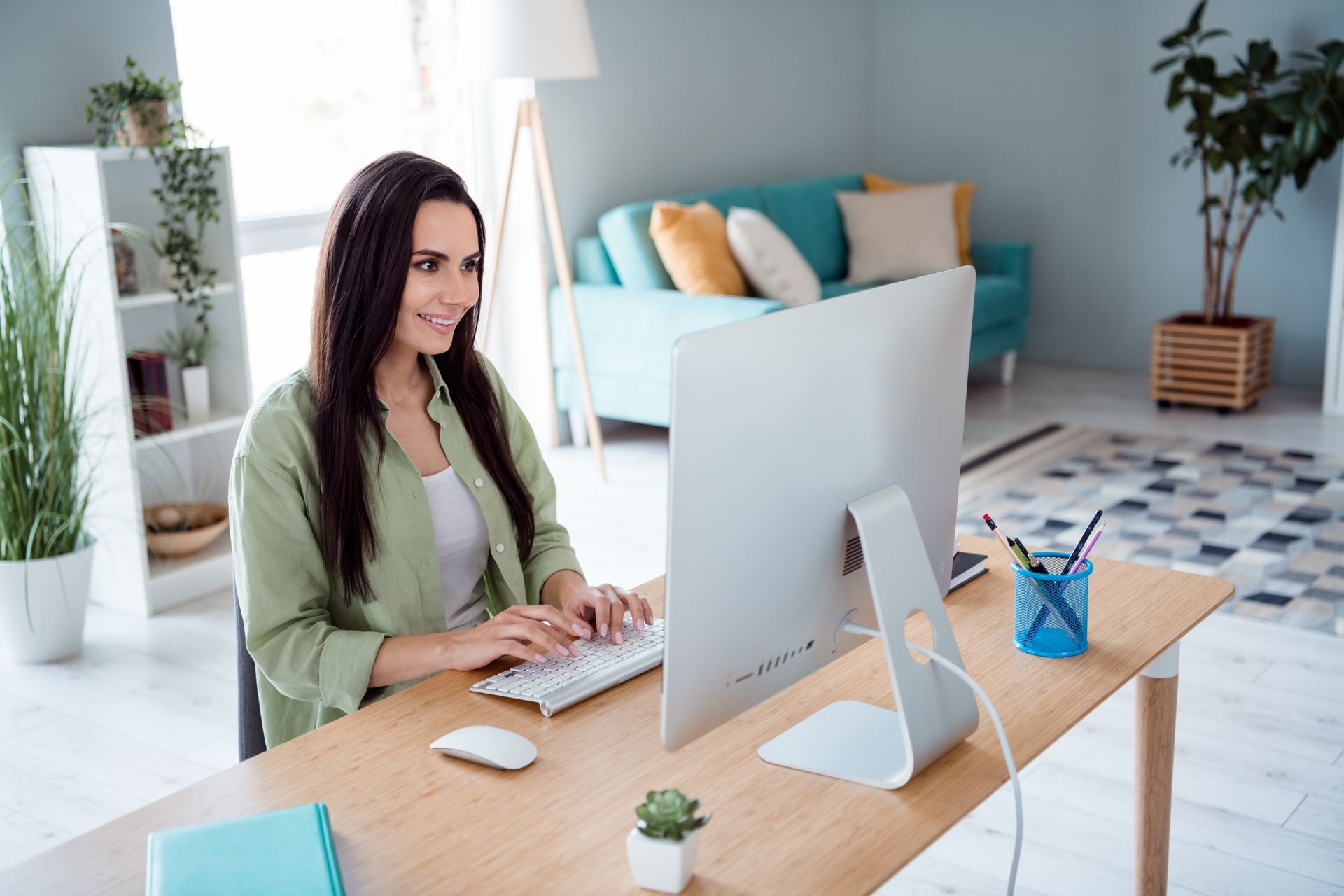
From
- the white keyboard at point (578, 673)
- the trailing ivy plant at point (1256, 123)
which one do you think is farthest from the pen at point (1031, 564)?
the trailing ivy plant at point (1256, 123)

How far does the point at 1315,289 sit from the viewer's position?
5.42 meters

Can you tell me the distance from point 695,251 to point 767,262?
0.88 feet

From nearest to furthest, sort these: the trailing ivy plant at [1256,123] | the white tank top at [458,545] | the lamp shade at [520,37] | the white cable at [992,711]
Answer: the white cable at [992,711] < the white tank top at [458,545] < the lamp shade at [520,37] < the trailing ivy plant at [1256,123]

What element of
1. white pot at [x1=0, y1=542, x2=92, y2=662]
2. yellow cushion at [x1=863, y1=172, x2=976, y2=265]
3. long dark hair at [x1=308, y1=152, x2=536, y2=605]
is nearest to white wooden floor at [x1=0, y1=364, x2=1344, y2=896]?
white pot at [x1=0, y1=542, x2=92, y2=662]

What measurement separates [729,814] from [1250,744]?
5.71ft

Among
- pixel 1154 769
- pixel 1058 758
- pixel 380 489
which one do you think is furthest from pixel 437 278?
pixel 1058 758

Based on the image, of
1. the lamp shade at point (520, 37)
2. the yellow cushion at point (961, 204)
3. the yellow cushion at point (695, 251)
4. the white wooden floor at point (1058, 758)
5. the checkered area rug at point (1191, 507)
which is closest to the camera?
the white wooden floor at point (1058, 758)

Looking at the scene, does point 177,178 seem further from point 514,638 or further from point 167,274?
point 514,638

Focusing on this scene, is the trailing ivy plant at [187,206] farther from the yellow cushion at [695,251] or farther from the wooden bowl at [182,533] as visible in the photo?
the yellow cushion at [695,251]

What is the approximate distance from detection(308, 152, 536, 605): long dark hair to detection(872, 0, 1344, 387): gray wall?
16.0 feet

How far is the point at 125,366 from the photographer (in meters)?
3.22

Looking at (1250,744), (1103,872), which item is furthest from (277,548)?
(1250,744)

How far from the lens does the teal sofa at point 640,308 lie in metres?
4.39

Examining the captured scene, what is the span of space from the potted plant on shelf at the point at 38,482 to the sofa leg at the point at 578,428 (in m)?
2.03
